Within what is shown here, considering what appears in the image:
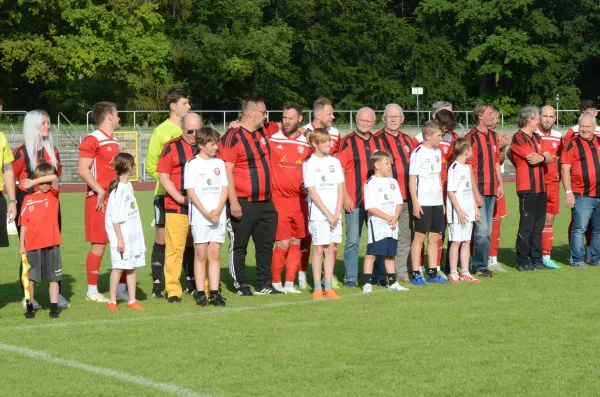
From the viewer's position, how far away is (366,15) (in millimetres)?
59812

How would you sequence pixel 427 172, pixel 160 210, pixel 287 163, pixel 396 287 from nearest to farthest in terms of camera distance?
1. pixel 160 210
2. pixel 396 287
3. pixel 287 163
4. pixel 427 172

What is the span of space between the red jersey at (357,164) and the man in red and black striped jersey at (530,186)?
2.31 metres

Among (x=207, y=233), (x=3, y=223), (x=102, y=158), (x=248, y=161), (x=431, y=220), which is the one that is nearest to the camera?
(x=3, y=223)

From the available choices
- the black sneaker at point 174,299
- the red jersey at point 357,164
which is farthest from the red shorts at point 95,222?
the red jersey at point 357,164

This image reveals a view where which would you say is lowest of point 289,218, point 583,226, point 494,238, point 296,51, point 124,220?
point 494,238

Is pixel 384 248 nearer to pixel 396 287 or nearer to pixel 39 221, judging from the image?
pixel 396 287

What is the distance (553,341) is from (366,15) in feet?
173

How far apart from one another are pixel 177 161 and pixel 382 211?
2207mm

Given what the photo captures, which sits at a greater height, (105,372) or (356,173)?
(356,173)

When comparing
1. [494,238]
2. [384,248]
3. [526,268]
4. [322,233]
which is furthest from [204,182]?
[526,268]

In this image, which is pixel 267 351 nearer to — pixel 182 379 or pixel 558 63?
pixel 182 379

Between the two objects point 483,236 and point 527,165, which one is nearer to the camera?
point 483,236

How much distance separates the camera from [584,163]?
531 inches

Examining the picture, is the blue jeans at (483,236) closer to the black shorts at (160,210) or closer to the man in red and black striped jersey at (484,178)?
the man in red and black striped jersey at (484,178)
